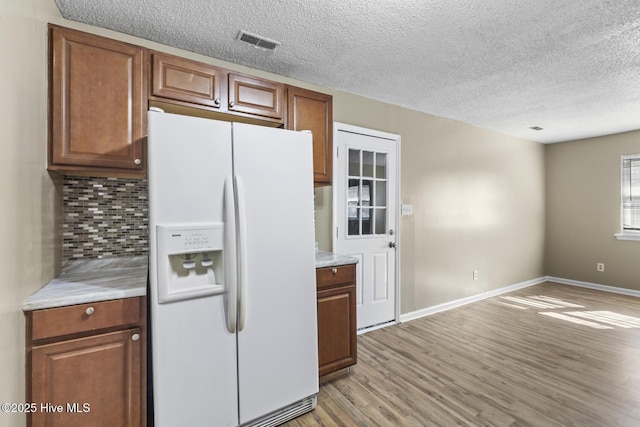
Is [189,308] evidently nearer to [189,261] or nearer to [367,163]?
[189,261]

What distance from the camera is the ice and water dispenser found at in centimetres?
144

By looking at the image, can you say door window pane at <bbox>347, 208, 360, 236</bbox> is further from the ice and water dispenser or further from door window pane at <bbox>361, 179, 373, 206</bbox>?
the ice and water dispenser

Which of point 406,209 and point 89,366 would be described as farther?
point 406,209

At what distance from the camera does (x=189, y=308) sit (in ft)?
4.91

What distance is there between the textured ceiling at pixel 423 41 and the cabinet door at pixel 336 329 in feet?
5.90

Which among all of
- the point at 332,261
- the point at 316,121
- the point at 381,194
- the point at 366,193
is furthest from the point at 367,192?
the point at 332,261

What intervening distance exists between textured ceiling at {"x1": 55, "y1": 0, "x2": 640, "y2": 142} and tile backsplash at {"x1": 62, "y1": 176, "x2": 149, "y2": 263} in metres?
1.05

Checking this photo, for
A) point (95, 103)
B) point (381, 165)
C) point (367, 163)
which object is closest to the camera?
point (95, 103)

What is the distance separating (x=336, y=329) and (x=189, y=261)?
3.93 feet

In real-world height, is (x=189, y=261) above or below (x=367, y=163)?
below

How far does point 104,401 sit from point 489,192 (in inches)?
191

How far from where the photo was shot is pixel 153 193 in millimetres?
1426

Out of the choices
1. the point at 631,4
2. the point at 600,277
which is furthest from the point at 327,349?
the point at 600,277

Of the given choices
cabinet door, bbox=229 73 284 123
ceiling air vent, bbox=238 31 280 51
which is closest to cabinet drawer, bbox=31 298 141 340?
cabinet door, bbox=229 73 284 123
